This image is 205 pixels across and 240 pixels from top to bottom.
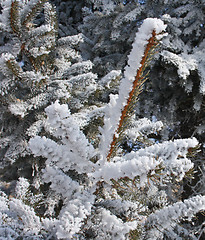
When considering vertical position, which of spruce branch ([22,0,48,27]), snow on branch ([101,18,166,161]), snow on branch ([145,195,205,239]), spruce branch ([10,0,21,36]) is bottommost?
snow on branch ([145,195,205,239])

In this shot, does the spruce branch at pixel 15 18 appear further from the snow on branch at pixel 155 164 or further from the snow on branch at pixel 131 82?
the snow on branch at pixel 155 164

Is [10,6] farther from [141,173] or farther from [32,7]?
[141,173]

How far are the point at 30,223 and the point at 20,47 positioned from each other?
1.22m

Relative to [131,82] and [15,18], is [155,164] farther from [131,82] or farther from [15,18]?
[15,18]

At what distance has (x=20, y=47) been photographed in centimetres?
144

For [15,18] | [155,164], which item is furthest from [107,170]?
[15,18]

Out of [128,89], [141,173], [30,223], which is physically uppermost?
[128,89]

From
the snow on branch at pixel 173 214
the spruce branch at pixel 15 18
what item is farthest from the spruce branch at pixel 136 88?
the spruce branch at pixel 15 18

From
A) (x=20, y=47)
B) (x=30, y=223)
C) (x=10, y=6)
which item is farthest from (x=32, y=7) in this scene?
(x=30, y=223)

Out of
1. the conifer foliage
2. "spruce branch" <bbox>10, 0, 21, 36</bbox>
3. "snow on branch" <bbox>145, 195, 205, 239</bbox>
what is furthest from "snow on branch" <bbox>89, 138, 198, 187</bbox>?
"spruce branch" <bbox>10, 0, 21, 36</bbox>

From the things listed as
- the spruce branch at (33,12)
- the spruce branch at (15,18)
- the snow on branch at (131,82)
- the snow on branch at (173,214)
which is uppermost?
the spruce branch at (33,12)

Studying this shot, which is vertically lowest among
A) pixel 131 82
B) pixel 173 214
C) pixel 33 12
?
pixel 173 214

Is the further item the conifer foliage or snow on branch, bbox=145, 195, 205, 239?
snow on branch, bbox=145, 195, 205, 239

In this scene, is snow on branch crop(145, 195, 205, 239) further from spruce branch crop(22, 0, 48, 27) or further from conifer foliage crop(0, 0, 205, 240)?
spruce branch crop(22, 0, 48, 27)
